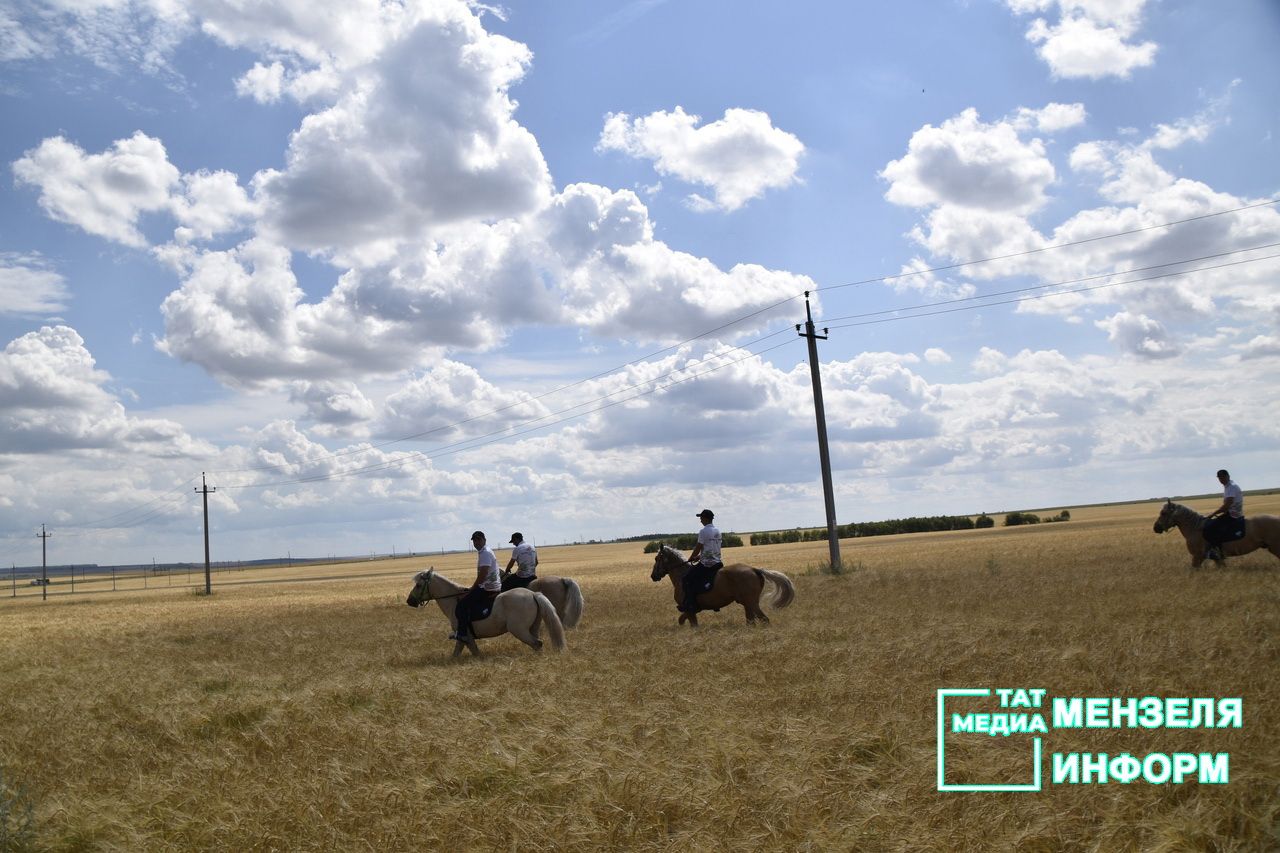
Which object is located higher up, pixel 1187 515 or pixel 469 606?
pixel 1187 515

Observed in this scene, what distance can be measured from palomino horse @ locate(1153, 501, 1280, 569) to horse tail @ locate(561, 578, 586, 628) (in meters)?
13.3

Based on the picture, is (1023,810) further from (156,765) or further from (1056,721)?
(156,765)

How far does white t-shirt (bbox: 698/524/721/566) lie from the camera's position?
17.4 metres

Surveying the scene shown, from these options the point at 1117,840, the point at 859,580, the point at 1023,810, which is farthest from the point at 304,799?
the point at 859,580

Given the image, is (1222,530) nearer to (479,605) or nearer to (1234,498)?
(1234,498)

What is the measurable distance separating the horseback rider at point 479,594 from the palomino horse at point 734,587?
124 inches

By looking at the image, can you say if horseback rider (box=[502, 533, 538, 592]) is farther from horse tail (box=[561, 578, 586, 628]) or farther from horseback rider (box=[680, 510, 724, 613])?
horseback rider (box=[680, 510, 724, 613])

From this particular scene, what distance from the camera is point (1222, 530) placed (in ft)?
63.6

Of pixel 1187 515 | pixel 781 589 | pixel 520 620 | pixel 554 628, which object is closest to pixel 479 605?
pixel 520 620

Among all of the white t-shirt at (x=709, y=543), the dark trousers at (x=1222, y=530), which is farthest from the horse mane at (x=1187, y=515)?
the white t-shirt at (x=709, y=543)

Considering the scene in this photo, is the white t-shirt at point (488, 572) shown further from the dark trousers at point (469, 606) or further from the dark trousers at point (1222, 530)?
the dark trousers at point (1222, 530)

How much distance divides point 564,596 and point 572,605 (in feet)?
1.32

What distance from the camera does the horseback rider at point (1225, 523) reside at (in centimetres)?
1908

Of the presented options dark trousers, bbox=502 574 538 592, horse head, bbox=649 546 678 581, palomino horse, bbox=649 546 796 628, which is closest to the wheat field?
palomino horse, bbox=649 546 796 628
